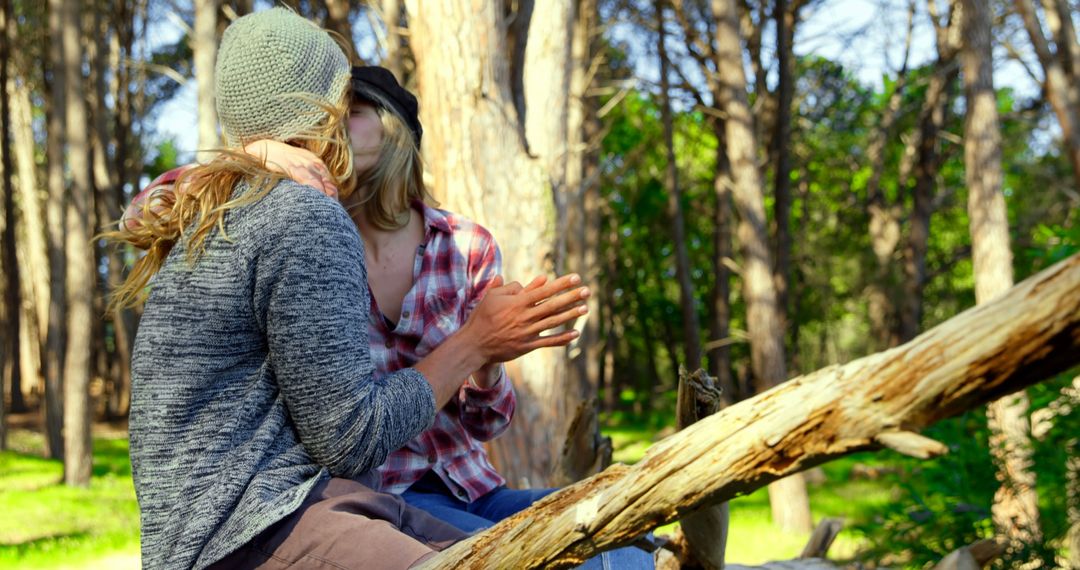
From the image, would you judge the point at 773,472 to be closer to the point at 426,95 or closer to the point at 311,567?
the point at 311,567

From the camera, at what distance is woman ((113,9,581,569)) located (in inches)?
82.4

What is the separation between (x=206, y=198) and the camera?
221 cm

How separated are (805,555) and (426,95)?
9.22ft

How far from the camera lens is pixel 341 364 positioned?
83.0 inches

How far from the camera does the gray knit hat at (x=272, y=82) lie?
2.42m

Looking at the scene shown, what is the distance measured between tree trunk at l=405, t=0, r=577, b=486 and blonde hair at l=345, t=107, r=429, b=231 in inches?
87.8

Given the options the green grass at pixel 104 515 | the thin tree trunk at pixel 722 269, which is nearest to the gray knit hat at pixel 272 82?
the green grass at pixel 104 515

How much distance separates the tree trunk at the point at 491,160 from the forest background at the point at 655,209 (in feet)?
0.04

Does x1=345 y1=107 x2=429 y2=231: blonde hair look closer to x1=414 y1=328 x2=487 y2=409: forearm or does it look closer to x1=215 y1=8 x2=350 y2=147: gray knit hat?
x1=215 y1=8 x2=350 y2=147: gray knit hat

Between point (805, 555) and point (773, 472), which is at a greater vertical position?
point (773, 472)

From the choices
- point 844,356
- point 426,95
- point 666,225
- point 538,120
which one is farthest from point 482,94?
point 844,356

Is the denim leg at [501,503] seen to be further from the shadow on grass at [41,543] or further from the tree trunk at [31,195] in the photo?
the tree trunk at [31,195]

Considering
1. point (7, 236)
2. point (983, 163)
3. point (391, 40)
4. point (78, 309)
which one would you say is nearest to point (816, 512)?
point (983, 163)

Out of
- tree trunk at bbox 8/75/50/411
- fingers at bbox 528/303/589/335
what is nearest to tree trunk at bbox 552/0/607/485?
fingers at bbox 528/303/589/335
